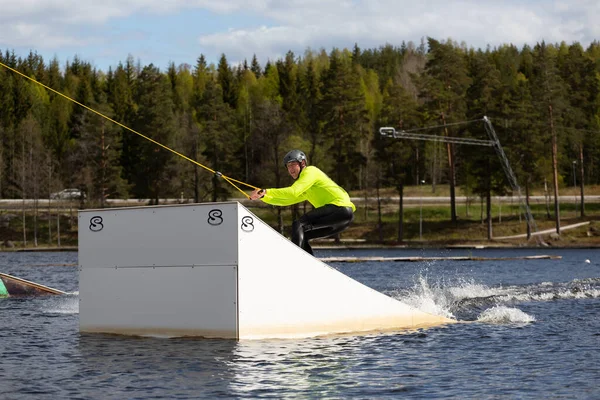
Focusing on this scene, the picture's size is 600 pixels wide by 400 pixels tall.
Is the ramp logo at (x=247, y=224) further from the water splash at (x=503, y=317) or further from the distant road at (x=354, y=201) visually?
the distant road at (x=354, y=201)

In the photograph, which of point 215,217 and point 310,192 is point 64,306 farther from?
point 215,217

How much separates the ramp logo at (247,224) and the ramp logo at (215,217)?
0.32 meters

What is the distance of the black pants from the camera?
45.3 ft

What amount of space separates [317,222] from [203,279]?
87.3 inches

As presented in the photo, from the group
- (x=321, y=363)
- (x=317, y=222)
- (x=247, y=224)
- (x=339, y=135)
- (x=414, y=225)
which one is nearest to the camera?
(x=321, y=363)

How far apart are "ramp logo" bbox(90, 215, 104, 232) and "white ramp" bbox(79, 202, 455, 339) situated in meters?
0.02

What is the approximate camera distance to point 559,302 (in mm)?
21234

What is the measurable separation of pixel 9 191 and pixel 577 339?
100.0 m

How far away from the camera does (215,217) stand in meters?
12.6

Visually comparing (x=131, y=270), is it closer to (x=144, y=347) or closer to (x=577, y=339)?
(x=144, y=347)

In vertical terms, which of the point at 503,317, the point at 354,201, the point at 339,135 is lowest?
the point at 503,317

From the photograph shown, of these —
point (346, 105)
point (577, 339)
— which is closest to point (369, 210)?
point (346, 105)

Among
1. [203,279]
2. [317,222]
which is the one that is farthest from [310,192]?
[203,279]

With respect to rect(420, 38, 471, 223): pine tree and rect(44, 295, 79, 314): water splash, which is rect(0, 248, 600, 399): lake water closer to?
rect(44, 295, 79, 314): water splash
